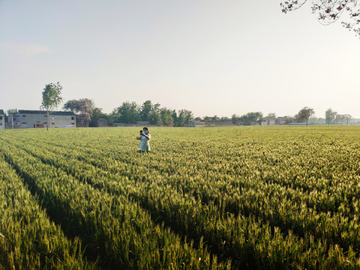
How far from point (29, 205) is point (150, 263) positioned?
3.22 metres

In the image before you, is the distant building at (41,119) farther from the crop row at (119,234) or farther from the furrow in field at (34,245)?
the furrow in field at (34,245)

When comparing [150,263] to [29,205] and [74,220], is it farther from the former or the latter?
[29,205]

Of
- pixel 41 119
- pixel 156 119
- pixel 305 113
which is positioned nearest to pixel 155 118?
pixel 156 119

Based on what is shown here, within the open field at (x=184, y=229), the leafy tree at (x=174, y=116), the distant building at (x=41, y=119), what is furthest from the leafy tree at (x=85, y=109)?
the open field at (x=184, y=229)

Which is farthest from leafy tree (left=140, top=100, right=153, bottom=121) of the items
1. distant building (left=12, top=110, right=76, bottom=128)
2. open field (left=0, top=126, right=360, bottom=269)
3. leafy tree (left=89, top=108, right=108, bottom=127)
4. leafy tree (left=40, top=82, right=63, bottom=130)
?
open field (left=0, top=126, right=360, bottom=269)

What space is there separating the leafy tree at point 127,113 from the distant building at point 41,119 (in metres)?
33.0

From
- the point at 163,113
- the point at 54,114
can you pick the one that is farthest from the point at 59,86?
the point at 163,113

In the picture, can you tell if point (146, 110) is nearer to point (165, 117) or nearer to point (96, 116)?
point (165, 117)

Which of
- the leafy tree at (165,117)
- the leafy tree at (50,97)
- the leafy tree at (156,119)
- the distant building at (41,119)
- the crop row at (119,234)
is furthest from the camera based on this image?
the leafy tree at (165,117)

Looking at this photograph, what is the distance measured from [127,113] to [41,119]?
47849 millimetres

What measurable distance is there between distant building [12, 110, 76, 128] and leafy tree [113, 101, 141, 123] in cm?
3299

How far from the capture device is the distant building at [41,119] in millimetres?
91812

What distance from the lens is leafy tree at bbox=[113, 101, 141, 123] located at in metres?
130

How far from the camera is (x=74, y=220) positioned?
137 inches
